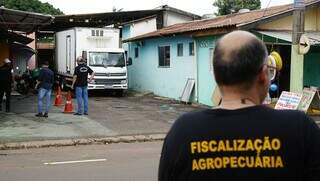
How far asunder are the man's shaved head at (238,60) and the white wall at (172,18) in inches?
1222

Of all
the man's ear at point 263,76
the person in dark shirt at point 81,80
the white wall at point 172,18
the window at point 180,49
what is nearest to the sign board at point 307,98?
the person in dark shirt at point 81,80

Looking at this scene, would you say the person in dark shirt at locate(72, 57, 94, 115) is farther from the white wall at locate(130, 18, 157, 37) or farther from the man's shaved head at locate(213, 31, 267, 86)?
the man's shaved head at locate(213, 31, 267, 86)

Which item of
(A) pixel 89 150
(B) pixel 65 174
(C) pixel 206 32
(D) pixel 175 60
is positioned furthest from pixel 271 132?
(D) pixel 175 60

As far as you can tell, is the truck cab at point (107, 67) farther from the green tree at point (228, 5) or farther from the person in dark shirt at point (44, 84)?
the green tree at point (228, 5)

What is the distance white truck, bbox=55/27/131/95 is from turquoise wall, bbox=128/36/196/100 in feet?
5.26

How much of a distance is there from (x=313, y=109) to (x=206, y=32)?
4900 millimetres

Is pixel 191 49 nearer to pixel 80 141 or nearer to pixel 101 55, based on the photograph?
pixel 101 55

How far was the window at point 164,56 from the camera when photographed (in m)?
26.8

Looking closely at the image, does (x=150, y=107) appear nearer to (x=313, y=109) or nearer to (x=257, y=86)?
(x=313, y=109)

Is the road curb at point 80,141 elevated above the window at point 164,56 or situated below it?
below

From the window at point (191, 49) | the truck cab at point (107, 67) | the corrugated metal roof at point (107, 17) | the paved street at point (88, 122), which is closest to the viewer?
the paved street at point (88, 122)

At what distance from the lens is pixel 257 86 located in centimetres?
231

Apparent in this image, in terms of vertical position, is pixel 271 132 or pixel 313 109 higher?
pixel 271 132

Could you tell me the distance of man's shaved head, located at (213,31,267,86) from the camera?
7.41 feet
